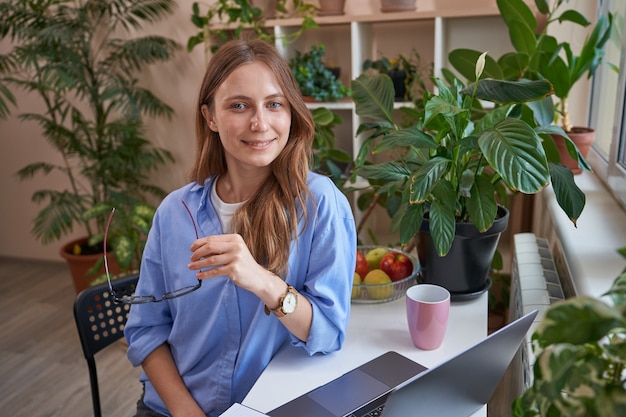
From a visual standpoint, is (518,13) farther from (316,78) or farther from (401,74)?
(316,78)

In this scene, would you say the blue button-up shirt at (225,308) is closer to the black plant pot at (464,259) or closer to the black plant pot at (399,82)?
the black plant pot at (464,259)

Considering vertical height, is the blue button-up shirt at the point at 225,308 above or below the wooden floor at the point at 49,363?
above

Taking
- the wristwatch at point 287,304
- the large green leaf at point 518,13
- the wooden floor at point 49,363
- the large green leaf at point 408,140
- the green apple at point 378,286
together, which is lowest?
the wooden floor at point 49,363

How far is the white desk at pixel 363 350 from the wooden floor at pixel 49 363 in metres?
1.42

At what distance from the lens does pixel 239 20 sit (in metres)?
2.72

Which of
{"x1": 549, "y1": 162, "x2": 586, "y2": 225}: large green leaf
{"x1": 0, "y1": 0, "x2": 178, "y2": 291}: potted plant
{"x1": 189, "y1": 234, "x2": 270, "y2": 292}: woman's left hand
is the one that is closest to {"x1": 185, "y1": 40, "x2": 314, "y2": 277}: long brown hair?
{"x1": 189, "y1": 234, "x2": 270, "y2": 292}: woman's left hand

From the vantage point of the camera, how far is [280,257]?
1.24 m

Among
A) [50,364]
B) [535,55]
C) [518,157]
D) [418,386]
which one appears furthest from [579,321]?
[50,364]

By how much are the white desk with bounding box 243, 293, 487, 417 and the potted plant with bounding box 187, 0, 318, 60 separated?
5.10 ft

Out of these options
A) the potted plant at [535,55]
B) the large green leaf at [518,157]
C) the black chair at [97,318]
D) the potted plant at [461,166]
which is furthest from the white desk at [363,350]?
the potted plant at [535,55]

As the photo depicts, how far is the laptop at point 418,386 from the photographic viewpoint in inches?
27.9

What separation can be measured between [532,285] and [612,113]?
3.32 feet

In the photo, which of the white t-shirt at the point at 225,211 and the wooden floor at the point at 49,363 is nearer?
the white t-shirt at the point at 225,211

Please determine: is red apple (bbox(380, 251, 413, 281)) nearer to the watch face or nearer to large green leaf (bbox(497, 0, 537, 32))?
the watch face
